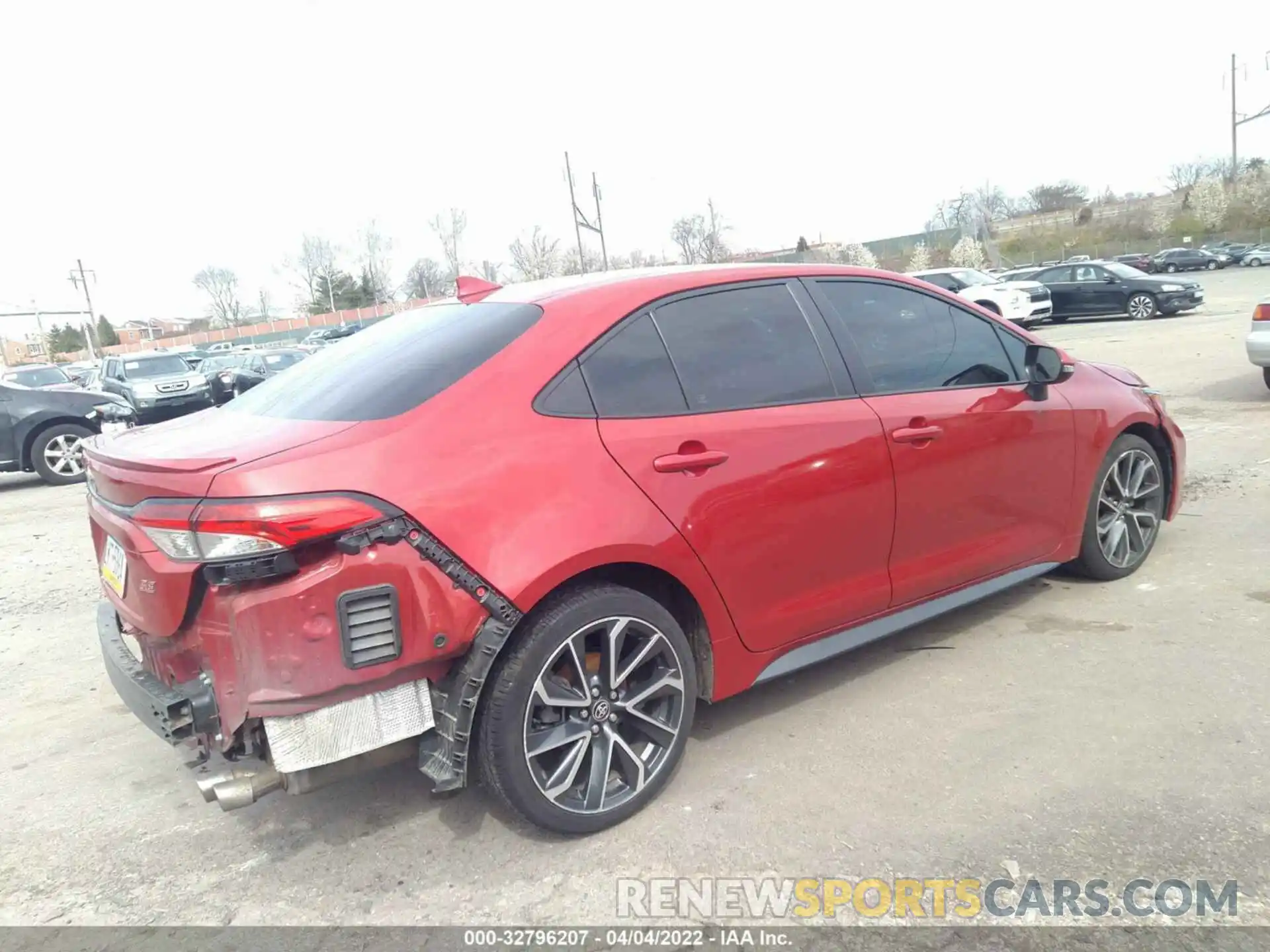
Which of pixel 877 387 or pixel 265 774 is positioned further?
pixel 877 387

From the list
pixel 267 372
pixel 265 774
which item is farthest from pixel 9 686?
pixel 267 372

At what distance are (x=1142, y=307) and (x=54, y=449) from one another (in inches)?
877

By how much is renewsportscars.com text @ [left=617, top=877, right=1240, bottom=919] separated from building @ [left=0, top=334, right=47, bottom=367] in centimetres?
10897

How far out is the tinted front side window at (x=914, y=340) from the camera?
365 centimetres

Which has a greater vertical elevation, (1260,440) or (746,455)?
(746,455)

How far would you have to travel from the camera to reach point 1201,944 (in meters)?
2.25

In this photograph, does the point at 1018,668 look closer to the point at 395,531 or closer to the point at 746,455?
the point at 746,455

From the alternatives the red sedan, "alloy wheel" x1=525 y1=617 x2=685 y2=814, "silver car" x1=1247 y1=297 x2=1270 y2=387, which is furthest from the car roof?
"silver car" x1=1247 y1=297 x2=1270 y2=387

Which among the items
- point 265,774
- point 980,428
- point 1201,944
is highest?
point 980,428

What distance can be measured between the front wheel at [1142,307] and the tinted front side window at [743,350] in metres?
21.5

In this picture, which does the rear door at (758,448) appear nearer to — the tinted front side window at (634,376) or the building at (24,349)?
the tinted front side window at (634,376)

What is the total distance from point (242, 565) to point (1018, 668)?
3069 mm

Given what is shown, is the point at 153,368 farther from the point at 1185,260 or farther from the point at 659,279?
the point at 1185,260

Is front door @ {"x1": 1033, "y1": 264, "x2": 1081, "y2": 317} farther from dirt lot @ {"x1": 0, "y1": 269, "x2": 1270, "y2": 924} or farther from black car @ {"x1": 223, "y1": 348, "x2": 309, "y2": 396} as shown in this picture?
dirt lot @ {"x1": 0, "y1": 269, "x2": 1270, "y2": 924}
